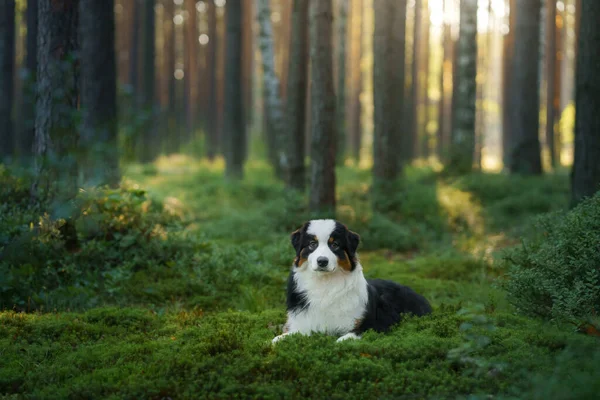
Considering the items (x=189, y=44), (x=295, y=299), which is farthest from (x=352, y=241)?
(x=189, y=44)

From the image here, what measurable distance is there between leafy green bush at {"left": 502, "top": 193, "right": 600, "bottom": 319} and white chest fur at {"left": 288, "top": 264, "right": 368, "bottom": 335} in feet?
5.54

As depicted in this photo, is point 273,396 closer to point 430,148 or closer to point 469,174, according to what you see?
point 469,174

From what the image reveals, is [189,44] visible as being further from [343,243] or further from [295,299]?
[343,243]

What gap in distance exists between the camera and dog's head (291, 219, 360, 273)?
574 centimetres

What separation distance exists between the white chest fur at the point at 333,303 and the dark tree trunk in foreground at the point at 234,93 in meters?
14.9

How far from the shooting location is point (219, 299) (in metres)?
8.36

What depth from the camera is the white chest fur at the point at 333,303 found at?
6.04m

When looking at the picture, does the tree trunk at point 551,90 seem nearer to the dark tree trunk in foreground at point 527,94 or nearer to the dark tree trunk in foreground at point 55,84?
the dark tree trunk in foreground at point 527,94

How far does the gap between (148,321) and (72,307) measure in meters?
1.14

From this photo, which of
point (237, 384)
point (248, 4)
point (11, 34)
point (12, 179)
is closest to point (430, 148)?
point (248, 4)

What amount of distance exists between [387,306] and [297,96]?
9442mm

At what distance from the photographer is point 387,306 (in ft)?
21.5

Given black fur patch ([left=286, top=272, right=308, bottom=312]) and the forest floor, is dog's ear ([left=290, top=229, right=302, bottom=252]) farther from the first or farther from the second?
the forest floor

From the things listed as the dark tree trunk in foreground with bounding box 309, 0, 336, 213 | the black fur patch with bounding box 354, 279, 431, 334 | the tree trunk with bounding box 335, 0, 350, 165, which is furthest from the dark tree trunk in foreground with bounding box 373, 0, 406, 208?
the tree trunk with bounding box 335, 0, 350, 165
